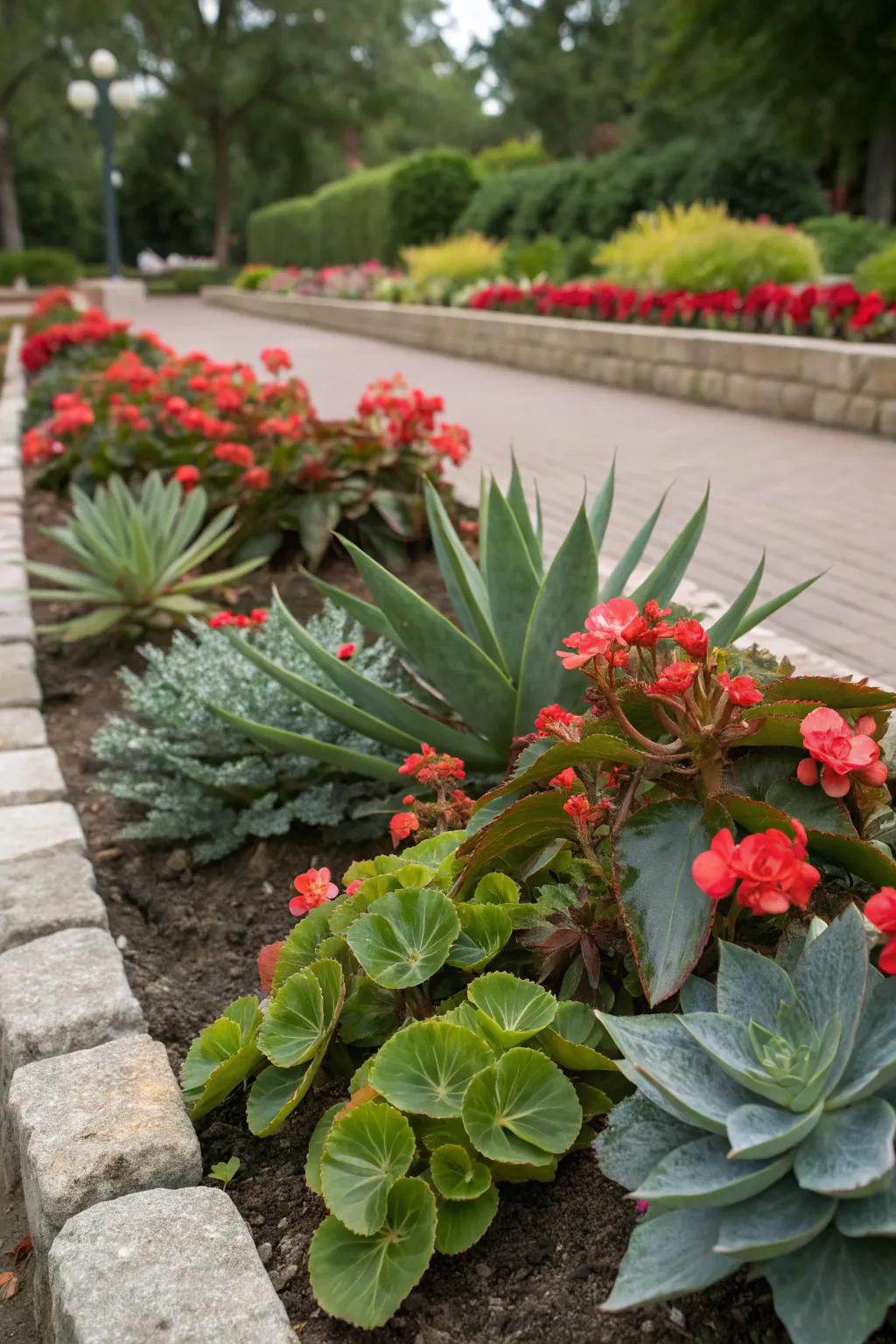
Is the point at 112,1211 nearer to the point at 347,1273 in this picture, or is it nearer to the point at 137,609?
the point at 347,1273

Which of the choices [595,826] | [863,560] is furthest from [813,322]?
[595,826]

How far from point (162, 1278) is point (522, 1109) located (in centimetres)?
46

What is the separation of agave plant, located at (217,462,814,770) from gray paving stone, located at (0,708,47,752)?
0.92 metres

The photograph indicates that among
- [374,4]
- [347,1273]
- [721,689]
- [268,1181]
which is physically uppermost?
[374,4]

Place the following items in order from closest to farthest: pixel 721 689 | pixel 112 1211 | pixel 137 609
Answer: pixel 112 1211 < pixel 721 689 < pixel 137 609

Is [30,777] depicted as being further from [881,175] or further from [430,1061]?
[881,175]

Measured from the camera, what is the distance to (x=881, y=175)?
17.0m

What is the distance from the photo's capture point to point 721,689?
161 cm

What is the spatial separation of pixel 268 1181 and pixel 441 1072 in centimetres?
36

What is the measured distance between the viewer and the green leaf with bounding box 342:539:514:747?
2.40m

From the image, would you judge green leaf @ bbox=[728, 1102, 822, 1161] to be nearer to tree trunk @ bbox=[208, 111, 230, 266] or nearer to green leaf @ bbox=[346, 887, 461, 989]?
A: green leaf @ bbox=[346, 887, 461, 989]

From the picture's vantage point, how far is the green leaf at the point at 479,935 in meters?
1.70

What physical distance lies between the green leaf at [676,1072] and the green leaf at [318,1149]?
44cm

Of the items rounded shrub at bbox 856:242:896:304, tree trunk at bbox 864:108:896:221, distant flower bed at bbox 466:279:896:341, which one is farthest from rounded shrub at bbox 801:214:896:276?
tree trunk at bbox 864:108:896:221
